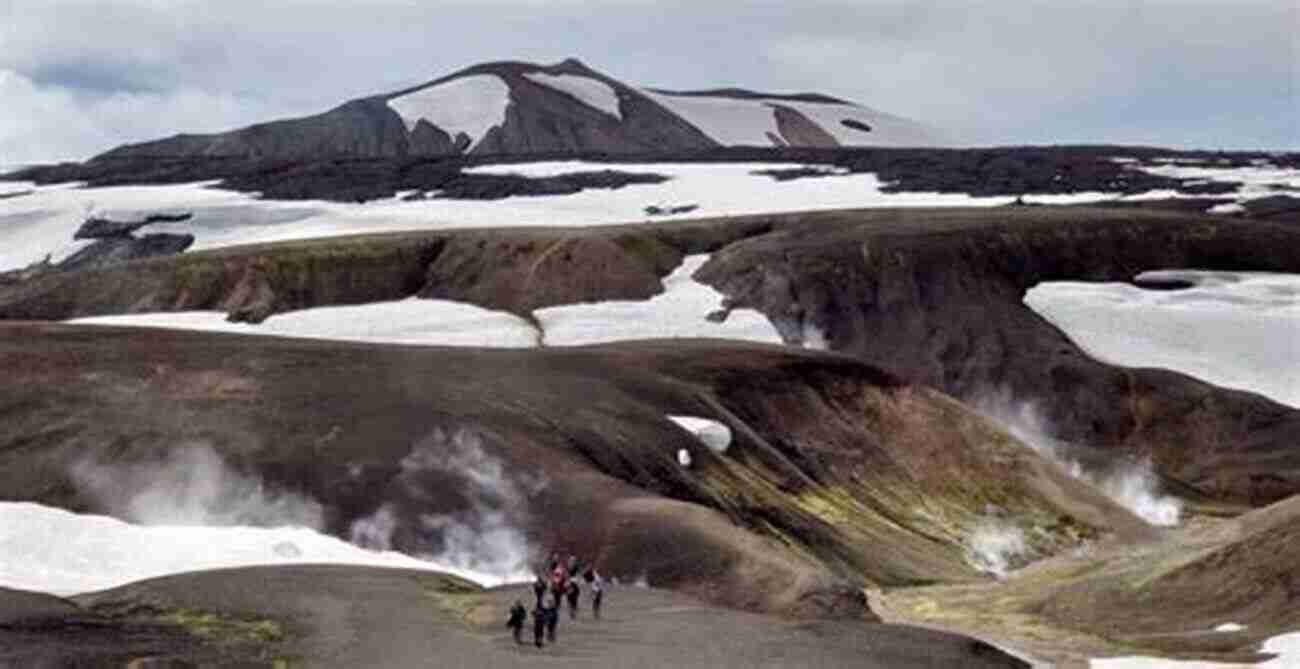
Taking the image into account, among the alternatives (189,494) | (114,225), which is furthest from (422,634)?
(114,225)

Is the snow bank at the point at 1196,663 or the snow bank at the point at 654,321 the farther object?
the snow bank at the point at 654,321

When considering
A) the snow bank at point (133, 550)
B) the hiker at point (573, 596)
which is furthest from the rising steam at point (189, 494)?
the hiker at point (573, 596)

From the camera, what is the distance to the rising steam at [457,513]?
A: 5391 centimetres

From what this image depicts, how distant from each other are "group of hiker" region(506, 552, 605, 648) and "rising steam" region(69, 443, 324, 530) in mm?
11495

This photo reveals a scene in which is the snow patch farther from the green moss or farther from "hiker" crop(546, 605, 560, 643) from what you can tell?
the green moss

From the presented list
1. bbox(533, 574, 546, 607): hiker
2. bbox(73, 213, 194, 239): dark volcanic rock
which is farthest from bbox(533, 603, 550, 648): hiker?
bbox(73, 213, 194, 239): dark volcanic rock

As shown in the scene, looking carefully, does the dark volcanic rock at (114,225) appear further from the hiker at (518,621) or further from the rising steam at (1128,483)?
the hiker at (518,621)

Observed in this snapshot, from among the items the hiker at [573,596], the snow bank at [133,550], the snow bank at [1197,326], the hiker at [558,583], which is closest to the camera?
the hiker at [558,583]

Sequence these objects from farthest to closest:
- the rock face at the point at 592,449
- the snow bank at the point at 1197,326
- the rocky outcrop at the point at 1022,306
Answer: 1. the snow bank at the point at 1197,326
2. the rocky outcrop at the point at 1022,306
3. the rock face at the point at 592,449

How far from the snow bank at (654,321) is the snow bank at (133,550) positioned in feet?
165

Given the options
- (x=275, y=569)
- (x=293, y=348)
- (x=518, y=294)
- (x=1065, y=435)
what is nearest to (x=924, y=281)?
(x=1065, y=435)

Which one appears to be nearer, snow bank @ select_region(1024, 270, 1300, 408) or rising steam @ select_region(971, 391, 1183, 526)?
rising steam @ select_region(971, 391, 1183, 526)

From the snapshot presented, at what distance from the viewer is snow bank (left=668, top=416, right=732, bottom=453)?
6806 centimetres

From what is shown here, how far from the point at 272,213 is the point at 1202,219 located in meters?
83.6
